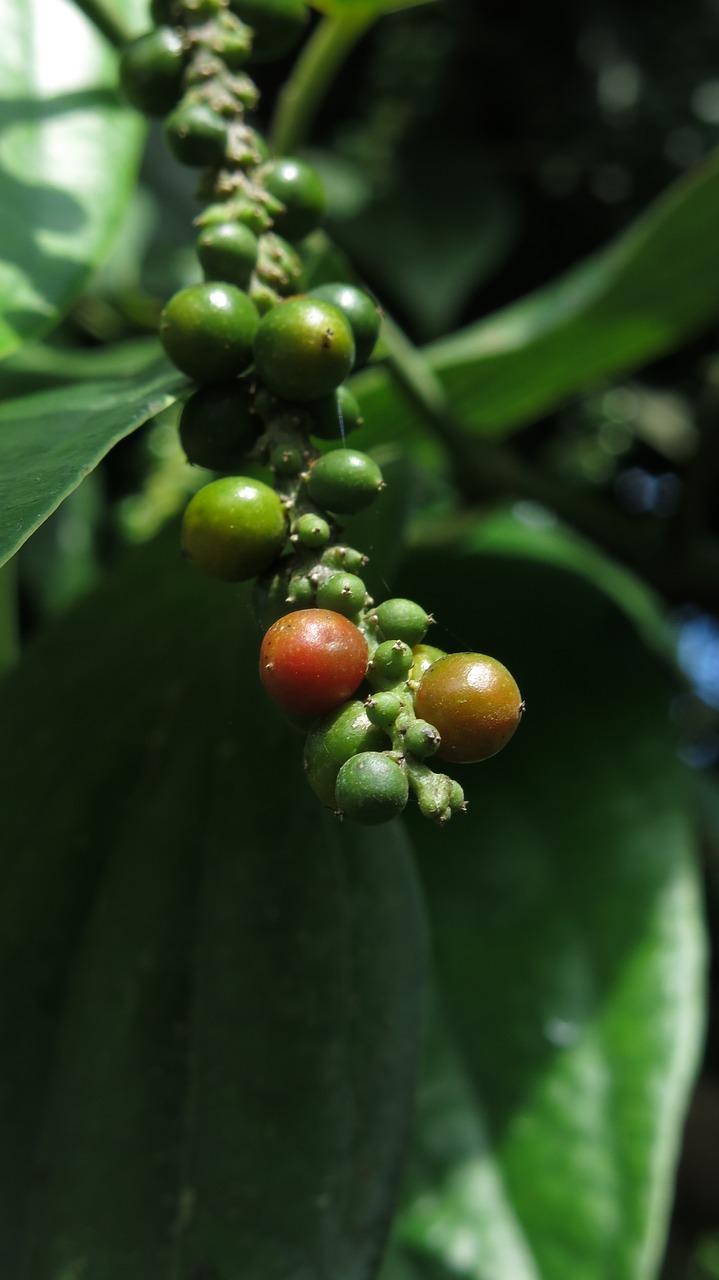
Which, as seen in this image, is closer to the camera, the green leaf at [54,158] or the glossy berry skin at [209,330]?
the glossy berry skin at [209,330]

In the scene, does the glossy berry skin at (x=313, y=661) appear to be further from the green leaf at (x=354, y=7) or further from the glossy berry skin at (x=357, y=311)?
the green leaf at (x=354, y=7)

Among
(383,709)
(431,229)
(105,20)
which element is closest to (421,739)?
(383,709)

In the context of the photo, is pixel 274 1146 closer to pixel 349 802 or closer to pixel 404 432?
pixel 349 802

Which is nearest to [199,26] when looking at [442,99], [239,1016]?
[239,1016]

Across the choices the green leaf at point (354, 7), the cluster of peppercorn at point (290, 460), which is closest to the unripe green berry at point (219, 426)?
the cluster of peppercorn at point (290, 460)

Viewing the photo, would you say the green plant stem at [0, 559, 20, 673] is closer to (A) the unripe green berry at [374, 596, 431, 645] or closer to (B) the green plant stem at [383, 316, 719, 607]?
(B) the green plant stem at [383, 316, 719, 607]

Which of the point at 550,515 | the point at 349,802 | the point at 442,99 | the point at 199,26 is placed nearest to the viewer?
the point at 349,802
